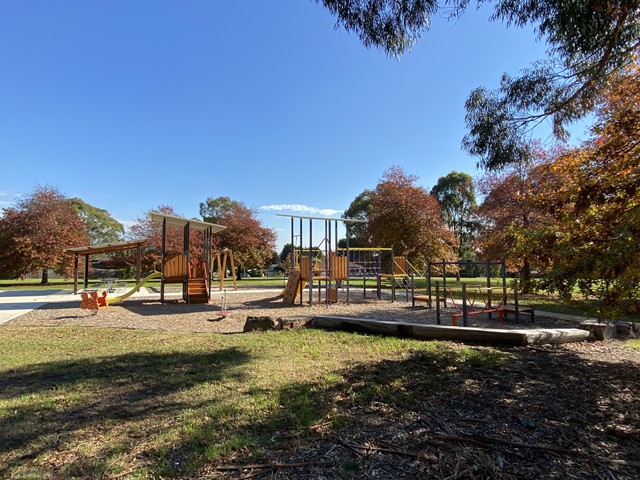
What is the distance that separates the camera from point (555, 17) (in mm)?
4242

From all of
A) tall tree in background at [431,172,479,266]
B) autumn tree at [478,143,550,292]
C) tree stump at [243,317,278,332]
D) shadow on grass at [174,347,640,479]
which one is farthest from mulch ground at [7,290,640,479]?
tall tree in background at [431,172,479,266]

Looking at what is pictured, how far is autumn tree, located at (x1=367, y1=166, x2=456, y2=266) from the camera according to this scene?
79.2 ft

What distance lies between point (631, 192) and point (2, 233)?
31.7 meters

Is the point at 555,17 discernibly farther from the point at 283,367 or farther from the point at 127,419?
the point at 127,419

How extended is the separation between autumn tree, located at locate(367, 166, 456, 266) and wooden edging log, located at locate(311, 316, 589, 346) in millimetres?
17328

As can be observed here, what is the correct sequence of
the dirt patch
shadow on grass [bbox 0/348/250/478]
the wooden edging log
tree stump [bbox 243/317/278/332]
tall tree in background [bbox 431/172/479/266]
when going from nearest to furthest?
shadow on grass [bbox 0/348/250/478] < the wooden edging log < tree stump [bbox 243/317/278/332] < the dirt patch < tall tree in background [bbox 431/172/479/266]

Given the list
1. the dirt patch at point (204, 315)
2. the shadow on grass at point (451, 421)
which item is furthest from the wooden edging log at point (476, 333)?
the dirt patch at point (204, 315)

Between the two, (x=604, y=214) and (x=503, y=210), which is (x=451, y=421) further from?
(x=503, y=210)

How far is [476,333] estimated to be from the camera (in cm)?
629

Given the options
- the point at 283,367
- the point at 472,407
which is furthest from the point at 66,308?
the point at 472,407

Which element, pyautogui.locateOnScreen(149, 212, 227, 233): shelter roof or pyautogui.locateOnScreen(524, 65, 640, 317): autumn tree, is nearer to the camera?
pyautogui.locateOnScreen(524, 65, 640, 317): autumn tree

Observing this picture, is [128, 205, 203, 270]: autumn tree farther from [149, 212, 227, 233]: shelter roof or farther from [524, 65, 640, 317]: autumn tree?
[524, 65, 640, 317]: autumn tree

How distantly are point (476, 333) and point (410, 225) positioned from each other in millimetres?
18280

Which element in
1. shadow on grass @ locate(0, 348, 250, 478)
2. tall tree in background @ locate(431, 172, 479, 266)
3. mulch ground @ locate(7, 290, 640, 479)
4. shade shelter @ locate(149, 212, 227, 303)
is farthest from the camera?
tall tree in background @ locate(431, 172, 479, 266)
